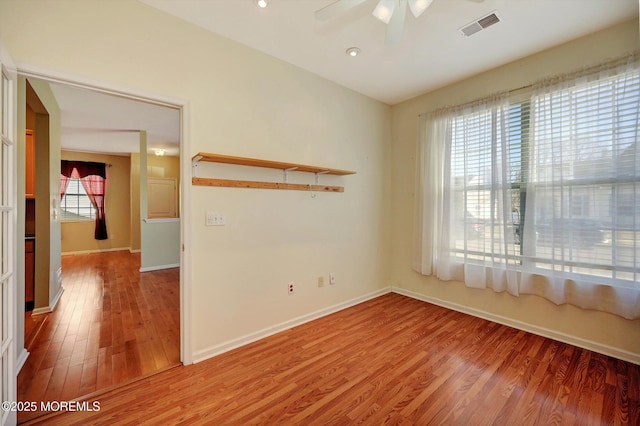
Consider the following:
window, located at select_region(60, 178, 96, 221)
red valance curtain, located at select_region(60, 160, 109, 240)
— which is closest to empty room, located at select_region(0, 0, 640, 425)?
red valance curtain, located at select_region(60, 160, 109, 240)

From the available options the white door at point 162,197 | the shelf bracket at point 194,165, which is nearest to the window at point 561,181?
the shelf bracket at point 194,165

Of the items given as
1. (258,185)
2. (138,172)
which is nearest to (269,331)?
(258,185)

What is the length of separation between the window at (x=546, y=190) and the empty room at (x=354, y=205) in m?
0.02

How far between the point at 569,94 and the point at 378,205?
2230mm

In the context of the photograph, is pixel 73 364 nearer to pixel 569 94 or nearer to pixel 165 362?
pixel 165 362

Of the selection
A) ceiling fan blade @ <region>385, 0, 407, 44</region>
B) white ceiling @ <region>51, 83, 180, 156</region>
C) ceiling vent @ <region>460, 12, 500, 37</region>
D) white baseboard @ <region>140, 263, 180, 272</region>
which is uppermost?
ceiling vent @ <region>460, 12, 500, 37</region>

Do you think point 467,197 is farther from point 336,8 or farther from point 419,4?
point 336,8

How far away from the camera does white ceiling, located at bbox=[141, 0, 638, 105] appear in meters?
2.05

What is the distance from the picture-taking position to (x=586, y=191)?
2.38m

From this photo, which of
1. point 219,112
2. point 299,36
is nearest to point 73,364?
point 219,112

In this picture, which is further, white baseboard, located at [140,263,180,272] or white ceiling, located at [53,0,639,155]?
white baseboard, located at [140,263,180,272]

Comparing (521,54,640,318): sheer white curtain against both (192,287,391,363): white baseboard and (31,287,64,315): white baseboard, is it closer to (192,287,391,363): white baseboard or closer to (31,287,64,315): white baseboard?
(192,287,391,363): white baseboard

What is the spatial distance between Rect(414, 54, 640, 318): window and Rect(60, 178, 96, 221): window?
27.9ft

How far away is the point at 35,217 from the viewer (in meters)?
3.23
